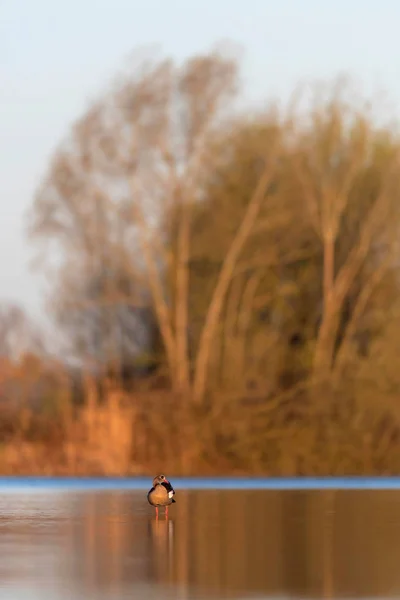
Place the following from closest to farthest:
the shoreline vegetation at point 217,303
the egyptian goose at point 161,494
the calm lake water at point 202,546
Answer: the calm lake water at point 202,546, the egyptian goose at point 161,494, the shoreline vegetation at point 217,303

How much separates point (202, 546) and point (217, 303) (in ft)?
57.2

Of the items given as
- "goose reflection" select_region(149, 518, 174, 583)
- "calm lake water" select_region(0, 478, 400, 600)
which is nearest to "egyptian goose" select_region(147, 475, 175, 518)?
"calm lake water" select_region(0, 478, 400, 600)

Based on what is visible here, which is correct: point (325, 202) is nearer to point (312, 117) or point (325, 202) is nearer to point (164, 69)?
point (312, 117)

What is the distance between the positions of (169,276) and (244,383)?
11.0 feet

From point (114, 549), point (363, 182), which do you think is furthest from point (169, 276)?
point (114, 549)

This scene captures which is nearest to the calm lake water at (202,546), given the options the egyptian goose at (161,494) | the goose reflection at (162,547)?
the goose reflection at (162,547)

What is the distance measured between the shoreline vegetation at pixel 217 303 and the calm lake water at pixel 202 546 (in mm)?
5180

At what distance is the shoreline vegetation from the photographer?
2659cm

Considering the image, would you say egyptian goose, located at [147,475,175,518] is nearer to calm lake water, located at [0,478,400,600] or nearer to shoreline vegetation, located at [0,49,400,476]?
calm lake water, located at [0,478,400,600]

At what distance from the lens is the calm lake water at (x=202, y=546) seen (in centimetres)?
856

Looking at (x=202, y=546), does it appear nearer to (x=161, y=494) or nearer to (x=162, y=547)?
(x=162, y=547)

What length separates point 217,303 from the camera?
2906 centimetres

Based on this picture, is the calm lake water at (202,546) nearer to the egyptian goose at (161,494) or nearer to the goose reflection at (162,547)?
the goose reflection at (162,547)

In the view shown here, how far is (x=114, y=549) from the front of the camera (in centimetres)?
1150
